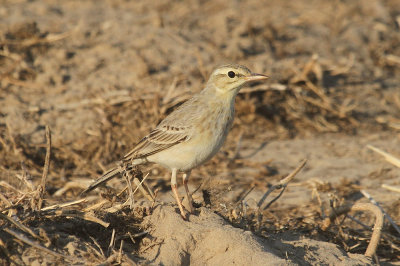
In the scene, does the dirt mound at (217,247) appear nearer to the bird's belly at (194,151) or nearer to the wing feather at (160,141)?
the bird's belly at (194,151)

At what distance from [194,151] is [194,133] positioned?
0.60 ft

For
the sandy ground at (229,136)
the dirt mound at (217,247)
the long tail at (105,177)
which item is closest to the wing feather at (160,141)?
the long tail at (105,177)

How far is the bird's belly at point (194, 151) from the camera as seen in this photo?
227 inches

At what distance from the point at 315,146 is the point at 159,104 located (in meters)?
2.51

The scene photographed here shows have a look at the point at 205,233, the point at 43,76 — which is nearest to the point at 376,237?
the point at 205,233

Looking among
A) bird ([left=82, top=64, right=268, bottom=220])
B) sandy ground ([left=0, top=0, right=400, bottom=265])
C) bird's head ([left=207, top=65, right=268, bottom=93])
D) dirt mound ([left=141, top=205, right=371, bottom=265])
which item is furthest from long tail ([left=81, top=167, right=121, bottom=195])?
bird's head ([left=207, top=65, right=268, bottom=93])

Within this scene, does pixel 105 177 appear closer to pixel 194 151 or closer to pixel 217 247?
pixel 194 151

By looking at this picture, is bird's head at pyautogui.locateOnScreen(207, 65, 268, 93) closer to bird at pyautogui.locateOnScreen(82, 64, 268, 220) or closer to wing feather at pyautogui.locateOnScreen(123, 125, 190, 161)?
bird at pyautogui.locateOnScreen(82, 64, 268, 220)

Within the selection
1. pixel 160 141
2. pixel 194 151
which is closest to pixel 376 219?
pixel 194 151

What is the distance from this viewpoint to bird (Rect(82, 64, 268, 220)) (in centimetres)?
580

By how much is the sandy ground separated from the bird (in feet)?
1.01

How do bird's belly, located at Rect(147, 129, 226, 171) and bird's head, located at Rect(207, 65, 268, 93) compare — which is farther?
bird's head, located at Rect(207, 65, 268, 93)

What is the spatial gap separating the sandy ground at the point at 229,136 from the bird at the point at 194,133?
31 centimetres

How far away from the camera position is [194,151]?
580cm
